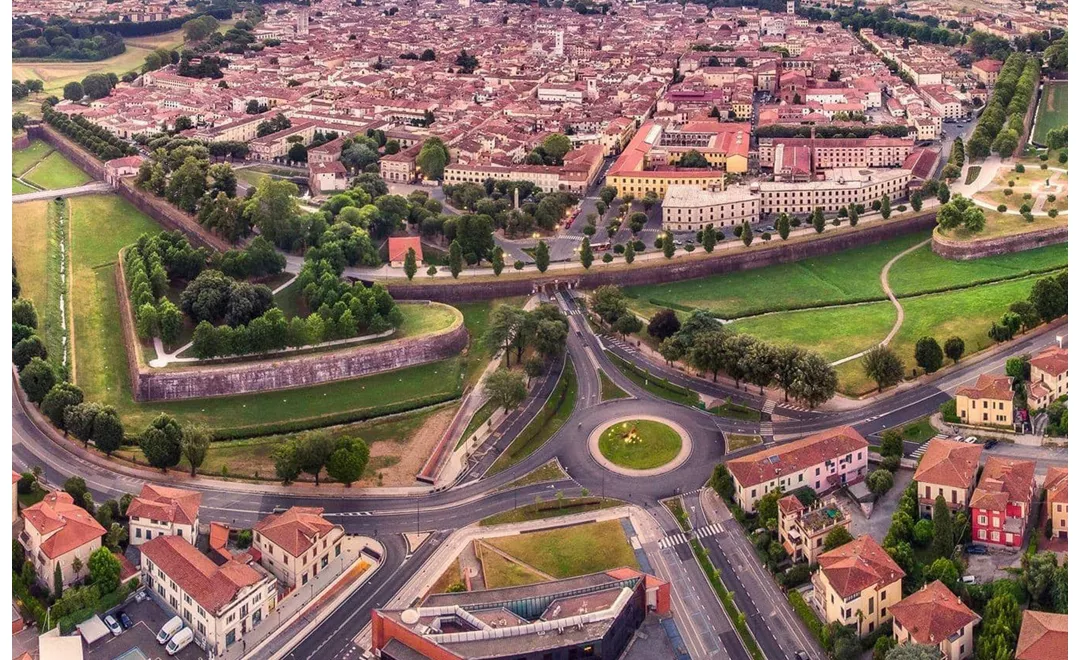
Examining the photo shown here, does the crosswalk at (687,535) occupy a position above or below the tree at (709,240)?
below

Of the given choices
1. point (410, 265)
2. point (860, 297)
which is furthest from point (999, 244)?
point (410, 265)

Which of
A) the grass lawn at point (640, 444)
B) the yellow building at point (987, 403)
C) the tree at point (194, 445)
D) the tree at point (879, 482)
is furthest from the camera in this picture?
the grass lawn at point (640, 444)

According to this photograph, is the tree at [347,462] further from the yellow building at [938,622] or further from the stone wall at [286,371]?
the yellow building at [938,622]

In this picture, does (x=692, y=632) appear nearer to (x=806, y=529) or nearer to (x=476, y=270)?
(x=806, y=529)

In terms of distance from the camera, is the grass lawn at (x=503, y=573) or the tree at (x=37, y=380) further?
the tree at (x=37, y=380)

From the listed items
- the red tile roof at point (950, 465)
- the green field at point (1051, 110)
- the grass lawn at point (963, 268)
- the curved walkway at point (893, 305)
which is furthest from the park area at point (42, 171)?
the green field at point (1051, 110)

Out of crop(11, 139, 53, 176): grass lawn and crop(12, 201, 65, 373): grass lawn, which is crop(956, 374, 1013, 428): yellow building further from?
crop(11, 139, 53, 176): grass lawn

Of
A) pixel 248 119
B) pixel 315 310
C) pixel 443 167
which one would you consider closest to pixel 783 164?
pixel 443 167
